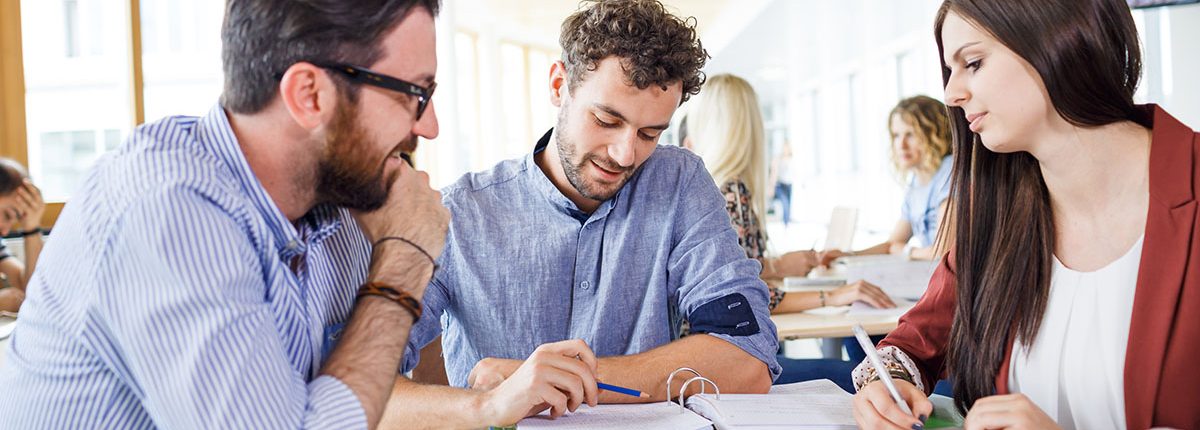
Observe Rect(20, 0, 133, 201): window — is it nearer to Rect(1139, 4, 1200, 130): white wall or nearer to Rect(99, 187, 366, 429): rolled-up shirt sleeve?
Rect(99, 187, 366, 429): rolled-up shirt sleeve

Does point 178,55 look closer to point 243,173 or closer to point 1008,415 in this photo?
point 243,173

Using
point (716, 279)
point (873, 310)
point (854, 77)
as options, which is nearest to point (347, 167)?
point (716, 279)

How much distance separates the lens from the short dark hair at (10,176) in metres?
3.10

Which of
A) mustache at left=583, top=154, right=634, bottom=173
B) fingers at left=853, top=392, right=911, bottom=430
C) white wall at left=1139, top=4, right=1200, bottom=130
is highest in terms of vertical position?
white wall at left=1139, top=4, right=1200, bottom=130

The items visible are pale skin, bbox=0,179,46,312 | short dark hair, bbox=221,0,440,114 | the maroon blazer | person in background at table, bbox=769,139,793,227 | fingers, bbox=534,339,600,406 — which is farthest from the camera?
person in background at table, bbox=769,139,793,227

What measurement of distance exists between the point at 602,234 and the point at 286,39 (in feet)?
3.01

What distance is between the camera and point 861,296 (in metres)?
3.12

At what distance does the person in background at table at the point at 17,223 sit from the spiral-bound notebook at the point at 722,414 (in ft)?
6.88

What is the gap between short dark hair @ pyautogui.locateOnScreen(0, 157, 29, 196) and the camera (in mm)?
3104

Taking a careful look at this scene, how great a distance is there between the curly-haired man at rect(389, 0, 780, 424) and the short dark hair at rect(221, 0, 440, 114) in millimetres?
727

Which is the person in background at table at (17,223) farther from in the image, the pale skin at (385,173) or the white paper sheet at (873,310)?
the white paper sheet at (873,310)

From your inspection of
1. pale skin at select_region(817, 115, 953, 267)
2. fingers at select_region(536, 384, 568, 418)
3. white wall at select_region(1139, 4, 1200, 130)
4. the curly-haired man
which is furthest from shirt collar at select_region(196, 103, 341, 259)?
pale skin at select_region(817, 115, 953, 267)

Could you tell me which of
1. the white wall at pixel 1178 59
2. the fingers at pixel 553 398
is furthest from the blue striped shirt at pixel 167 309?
the white wall at pixel 1178 59

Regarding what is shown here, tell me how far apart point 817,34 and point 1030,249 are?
10.5m
